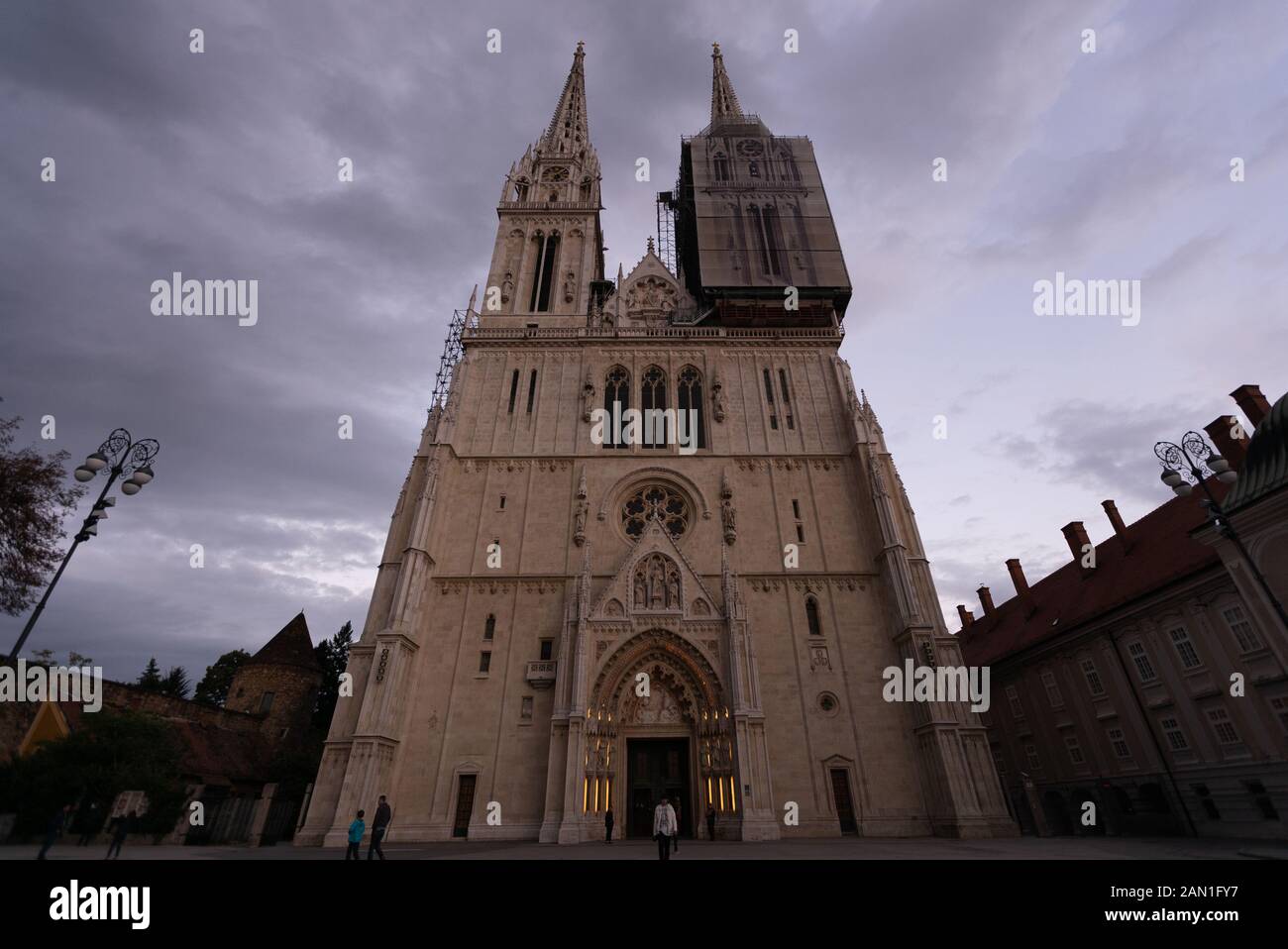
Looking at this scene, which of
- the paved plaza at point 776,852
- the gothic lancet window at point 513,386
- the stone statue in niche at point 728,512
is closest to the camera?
the paved plaza at point 776,852

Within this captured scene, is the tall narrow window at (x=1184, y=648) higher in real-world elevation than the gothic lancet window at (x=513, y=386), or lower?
lower

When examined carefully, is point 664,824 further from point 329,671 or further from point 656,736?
point 329,671

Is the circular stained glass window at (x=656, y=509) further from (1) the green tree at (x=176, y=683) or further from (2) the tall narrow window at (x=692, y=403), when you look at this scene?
(1) the green tree at (x=176, y=683)

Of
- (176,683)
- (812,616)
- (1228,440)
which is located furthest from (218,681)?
(1228,440)

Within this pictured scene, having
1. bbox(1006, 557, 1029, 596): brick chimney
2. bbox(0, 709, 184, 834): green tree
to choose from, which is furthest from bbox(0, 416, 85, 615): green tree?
bbox(1006, 557, 1029, 596): brick chimney

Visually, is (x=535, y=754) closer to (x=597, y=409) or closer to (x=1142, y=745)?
(x=597, y=409)

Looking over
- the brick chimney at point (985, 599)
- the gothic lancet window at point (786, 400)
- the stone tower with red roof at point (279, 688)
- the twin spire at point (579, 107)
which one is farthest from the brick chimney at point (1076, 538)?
the stone tower with red roof at point (279, 688)

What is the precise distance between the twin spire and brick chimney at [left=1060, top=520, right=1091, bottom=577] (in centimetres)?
3876

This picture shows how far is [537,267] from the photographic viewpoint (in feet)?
109

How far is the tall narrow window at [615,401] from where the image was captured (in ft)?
88.1

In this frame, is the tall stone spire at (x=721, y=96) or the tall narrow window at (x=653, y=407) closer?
the tall narrow window at (x=653, y=407)

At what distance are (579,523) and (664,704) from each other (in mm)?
7825

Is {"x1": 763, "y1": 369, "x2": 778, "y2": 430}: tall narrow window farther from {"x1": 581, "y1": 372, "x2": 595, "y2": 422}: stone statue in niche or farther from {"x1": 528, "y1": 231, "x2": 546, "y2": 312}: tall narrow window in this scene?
{"x1": 528, "y1": 231, "x2": 546, "y2": 312}: tall narrow window
